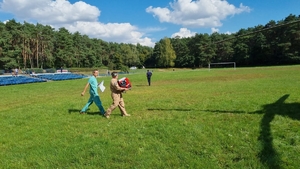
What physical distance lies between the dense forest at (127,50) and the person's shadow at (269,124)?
166 feet

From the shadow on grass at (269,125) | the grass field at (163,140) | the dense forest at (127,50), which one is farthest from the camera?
the dense forest at (127,50)

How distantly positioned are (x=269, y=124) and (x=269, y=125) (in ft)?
0.33

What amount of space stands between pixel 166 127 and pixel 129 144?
5.04ft

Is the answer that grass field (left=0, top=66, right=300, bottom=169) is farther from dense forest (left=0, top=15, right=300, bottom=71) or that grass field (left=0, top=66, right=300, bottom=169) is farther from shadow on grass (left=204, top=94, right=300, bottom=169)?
dense forest (left=0, top=15, right=300, bottom=71)

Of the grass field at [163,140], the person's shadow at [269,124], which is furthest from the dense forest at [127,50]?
the grass field at [163,140]

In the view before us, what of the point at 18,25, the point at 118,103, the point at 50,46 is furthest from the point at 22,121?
the point at 50,46

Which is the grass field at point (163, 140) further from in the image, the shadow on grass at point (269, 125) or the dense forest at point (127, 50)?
the dense forest at point (127, 50)

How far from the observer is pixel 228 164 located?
461 centimetres

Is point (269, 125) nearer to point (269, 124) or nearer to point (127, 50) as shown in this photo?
point (269, 124)

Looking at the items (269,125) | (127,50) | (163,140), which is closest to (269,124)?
(269,125)

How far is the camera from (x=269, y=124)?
6656 millimetres

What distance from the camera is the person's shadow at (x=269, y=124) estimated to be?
182 inches

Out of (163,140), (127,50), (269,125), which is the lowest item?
(163,140)

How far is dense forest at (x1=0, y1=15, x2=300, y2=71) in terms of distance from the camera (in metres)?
70.9
